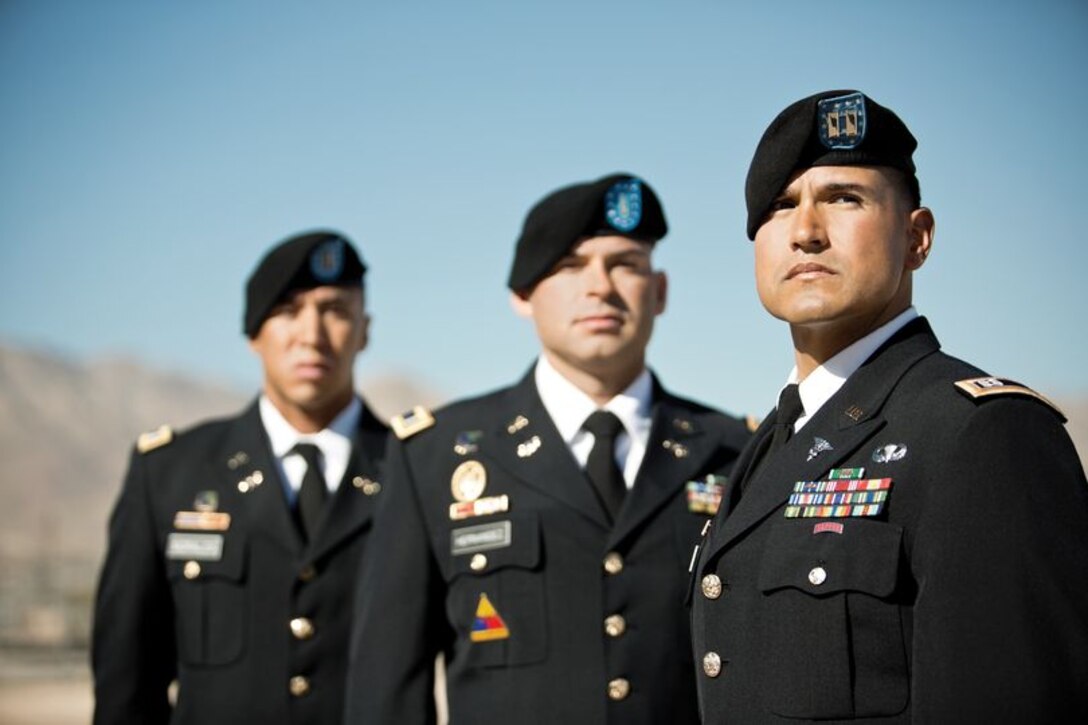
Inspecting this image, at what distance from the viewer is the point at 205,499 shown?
5.65 metres

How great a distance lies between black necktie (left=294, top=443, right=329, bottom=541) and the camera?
545cm

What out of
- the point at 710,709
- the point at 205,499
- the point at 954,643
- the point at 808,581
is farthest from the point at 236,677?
the point at 954,643

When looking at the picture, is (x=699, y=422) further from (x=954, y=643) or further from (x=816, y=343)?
(x=954, y=643)

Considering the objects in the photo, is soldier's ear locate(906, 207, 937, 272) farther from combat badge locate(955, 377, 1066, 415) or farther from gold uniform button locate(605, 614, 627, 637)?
gold uniform button locate(605, 614, 627, 637)

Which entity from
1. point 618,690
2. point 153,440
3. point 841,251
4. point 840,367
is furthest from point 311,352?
point 841,251

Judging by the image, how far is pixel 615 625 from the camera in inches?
169

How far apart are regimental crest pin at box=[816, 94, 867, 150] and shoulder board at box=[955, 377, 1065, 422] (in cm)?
57

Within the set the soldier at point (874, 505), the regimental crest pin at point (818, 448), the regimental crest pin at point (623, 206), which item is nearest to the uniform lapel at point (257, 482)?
the regimental crest pin at point (623, 206)

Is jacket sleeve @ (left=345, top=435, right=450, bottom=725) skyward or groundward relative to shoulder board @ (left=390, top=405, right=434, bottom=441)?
groundward

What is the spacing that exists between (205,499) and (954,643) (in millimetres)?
3738

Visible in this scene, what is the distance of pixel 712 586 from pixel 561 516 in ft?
4.84

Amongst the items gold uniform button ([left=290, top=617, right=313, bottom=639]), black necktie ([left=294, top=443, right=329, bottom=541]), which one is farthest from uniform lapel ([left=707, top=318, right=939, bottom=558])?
black necktie ([left=294, top=443, right=329, bottom=541])

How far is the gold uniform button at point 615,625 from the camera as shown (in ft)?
14.1

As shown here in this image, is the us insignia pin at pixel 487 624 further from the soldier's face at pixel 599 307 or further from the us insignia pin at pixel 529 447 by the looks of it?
the soldier's face at pixel 599 307
